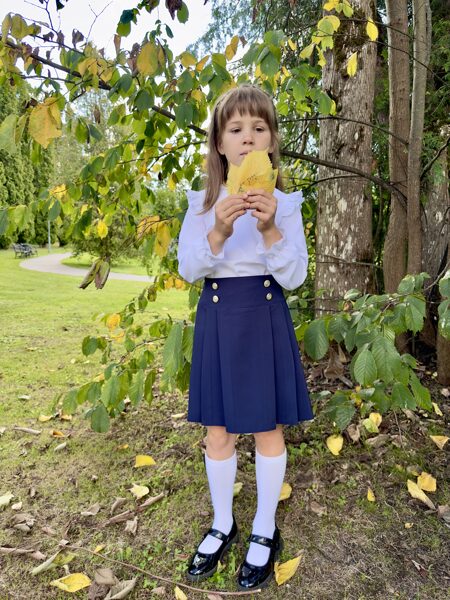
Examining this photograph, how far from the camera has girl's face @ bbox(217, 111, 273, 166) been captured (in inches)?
61.4

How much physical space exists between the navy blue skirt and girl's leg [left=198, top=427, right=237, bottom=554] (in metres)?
0.10

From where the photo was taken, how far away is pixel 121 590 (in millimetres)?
1567

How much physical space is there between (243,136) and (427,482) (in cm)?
168

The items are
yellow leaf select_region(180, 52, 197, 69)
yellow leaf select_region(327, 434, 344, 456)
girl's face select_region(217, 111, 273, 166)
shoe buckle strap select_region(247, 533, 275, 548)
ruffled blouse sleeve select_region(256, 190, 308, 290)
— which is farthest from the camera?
yellow leaf select_region(327, 434, 344, 456)

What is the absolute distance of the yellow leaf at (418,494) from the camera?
189 centimetres

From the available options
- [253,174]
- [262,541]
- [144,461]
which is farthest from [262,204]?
[144,461]

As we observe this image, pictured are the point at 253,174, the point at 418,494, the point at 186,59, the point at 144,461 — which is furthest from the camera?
the point at 144,461

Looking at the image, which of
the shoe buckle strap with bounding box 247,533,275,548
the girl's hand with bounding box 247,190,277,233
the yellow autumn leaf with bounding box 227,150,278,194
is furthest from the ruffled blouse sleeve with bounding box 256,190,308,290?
the shoe buckle strap with bounding box 247,533,275,548

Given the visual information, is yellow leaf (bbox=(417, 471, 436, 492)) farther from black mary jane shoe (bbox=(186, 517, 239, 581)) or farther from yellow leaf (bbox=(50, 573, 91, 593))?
yellow leaf (bbox=(50, 573, 91, 593))

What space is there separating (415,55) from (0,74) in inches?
73.5

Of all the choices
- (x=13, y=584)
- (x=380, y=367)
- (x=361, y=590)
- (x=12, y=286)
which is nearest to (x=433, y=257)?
(x=380, y=367)

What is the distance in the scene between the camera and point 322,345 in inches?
64.4

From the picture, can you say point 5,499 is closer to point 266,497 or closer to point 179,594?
point 179,594

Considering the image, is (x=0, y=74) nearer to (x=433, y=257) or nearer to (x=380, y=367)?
(x=380, y=367)
